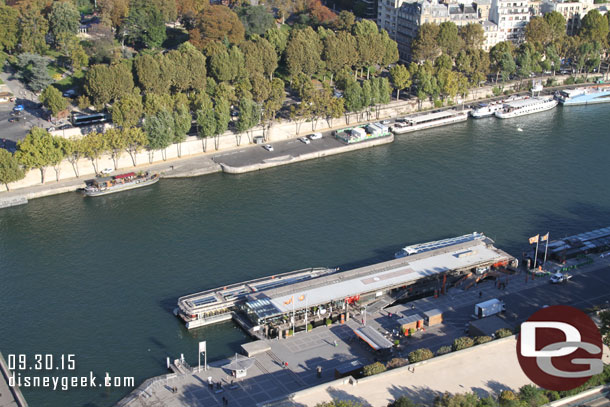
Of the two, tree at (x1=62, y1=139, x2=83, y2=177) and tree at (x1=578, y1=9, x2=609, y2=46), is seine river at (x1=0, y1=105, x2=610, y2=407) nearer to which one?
tree at (x1=62, y1=139, x2=83, y2=177)

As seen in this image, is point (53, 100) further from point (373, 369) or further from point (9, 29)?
point (373, 369)

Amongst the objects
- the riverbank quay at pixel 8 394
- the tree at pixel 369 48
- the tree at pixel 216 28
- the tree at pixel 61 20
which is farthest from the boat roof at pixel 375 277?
the tree at pixel 61 20

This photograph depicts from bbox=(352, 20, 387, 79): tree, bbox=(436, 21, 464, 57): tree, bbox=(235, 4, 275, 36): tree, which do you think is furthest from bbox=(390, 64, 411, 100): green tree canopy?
bbox=(235, 4, 275, 36): tree

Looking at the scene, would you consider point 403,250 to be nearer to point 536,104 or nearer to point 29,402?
point 29,402

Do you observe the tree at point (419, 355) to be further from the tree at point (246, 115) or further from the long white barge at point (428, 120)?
the long white barge at point (428, 120)

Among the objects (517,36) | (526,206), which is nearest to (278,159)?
(526,206)

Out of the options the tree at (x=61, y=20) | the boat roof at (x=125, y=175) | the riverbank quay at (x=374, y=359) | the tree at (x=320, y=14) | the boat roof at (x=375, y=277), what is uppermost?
the tree at (x=61, y=20)

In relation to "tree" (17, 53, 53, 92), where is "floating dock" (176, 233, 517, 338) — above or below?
below
